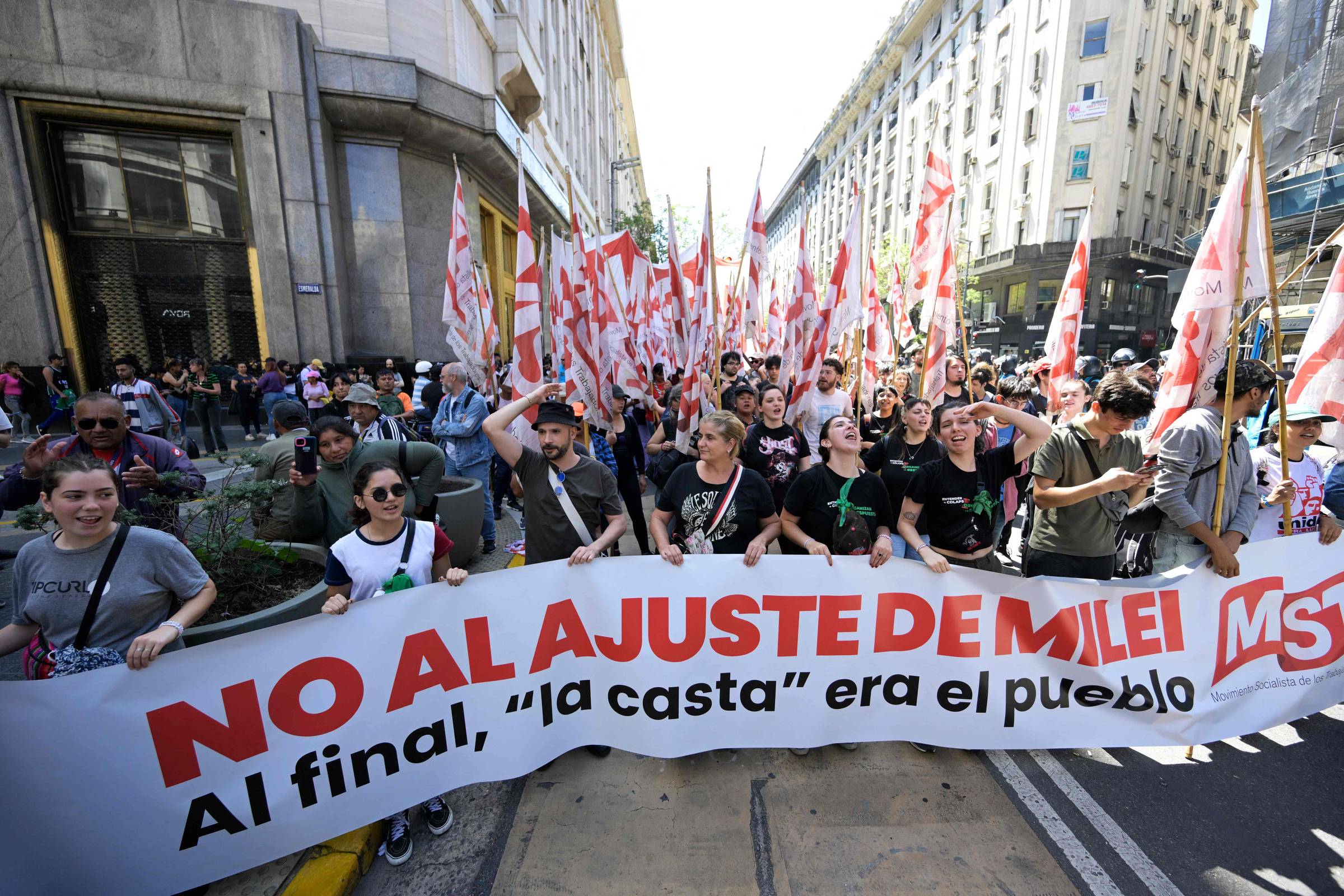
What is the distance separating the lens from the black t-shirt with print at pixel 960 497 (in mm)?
3230

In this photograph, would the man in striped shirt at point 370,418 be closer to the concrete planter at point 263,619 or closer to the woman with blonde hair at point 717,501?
the concrete planter at point 263,619

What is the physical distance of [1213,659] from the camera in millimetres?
2941

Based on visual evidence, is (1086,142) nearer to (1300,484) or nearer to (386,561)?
(1300,484)

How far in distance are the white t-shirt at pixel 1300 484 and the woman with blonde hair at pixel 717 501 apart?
117 inches

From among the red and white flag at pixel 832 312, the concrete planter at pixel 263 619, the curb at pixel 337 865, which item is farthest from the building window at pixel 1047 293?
the curb at pixel 337 865

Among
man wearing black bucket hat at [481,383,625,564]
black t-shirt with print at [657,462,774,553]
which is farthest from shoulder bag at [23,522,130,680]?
black t-shirt with print at [657,462,774,553]

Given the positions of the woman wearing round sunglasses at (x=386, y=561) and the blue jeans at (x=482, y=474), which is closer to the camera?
the woman wearing round sunglasses at (x=386, y=561)

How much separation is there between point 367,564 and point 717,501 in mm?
1737

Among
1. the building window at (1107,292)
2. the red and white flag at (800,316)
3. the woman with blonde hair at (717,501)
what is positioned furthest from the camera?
the building window at (1107,292)

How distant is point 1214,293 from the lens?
303 centimetres

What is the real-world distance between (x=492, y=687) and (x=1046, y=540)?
3049 millimetres

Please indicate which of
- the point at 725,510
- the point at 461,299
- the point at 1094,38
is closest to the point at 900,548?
the point at 725,510

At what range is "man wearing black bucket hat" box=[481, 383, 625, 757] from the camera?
3227 millimetres

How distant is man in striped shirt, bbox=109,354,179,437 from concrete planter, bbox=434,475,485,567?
442 cm
